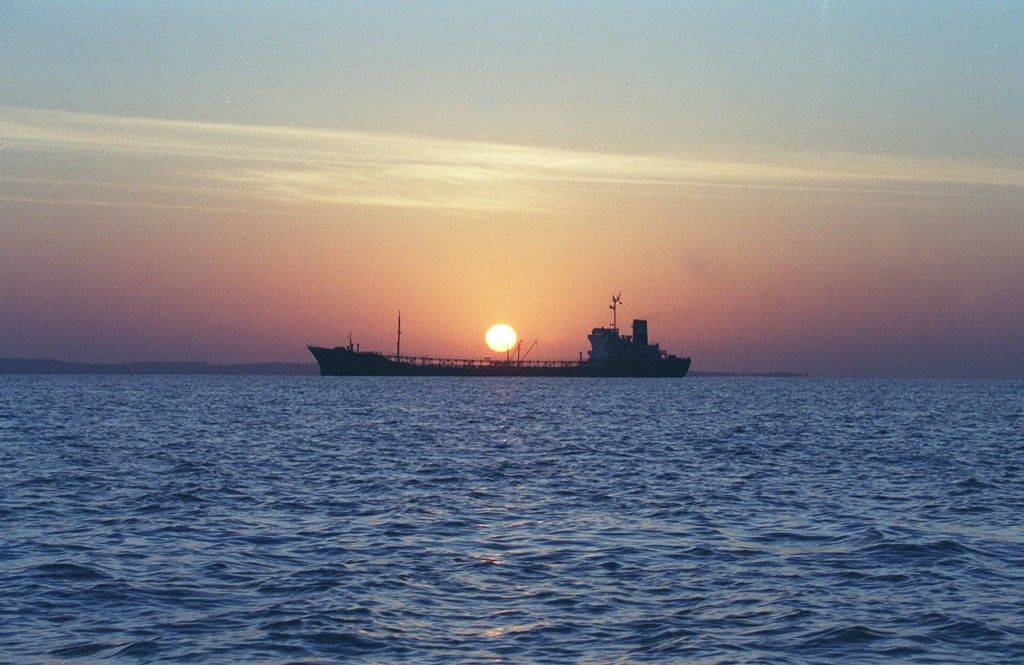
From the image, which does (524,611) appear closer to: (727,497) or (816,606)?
(816,606)

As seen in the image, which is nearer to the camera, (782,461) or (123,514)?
(123,514)

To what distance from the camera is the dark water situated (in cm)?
1402

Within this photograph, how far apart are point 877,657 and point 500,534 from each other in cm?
984

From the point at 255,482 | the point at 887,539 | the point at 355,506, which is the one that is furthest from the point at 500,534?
the point at 255,482

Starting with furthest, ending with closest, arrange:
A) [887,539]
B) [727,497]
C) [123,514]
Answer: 1. [727,497]
2. [123,514]
3. [887,539]

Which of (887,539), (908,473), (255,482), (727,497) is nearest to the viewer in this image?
(887,539)

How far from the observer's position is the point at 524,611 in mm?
15531

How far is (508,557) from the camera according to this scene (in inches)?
771

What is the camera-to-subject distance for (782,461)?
40500 mm

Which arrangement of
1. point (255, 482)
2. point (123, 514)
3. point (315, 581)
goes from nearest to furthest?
point (315, 581) → point (123, 514) → point (255, 482)

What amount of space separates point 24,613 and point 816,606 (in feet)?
35.1

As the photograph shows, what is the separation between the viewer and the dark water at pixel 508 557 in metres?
14.0

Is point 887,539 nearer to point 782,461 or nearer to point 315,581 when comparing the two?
point 315,581

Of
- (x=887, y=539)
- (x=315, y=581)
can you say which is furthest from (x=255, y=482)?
(x=887, y=539)
